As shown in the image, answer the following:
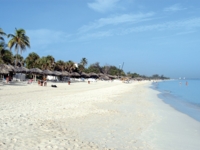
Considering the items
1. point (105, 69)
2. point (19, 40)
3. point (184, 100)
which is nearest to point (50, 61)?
point (19, 40)

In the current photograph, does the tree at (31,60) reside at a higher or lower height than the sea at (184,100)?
higher

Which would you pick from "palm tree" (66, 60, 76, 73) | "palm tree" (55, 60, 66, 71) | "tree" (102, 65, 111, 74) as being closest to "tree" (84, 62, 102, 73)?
"tree" (102, 65, 111, 74)

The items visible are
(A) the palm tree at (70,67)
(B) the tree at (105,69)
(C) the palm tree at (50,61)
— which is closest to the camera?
(C) the palm tree at (50,61)

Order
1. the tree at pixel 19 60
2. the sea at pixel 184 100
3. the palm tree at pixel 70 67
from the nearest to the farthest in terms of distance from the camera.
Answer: the sea at pixel 184 100, the tree at pixel 19 60, the palm tree at pixel 70 67

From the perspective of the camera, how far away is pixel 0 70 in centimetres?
2519

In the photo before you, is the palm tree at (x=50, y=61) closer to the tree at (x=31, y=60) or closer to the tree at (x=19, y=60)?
the tree at (x=31, y=60)

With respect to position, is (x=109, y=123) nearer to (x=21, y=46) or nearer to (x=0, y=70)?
(x=0, y=70)

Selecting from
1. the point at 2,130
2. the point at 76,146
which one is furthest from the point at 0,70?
the point at 76,146

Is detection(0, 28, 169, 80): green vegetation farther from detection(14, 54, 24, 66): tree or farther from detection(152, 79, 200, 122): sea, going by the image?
detection(152, 79, 200, 122): sea

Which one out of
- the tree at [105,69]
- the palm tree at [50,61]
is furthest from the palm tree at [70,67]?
the tree at [105,69]

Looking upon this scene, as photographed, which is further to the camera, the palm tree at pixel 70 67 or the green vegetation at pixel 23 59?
the palm tree at pixel 70 67

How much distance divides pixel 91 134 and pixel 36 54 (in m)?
58.1

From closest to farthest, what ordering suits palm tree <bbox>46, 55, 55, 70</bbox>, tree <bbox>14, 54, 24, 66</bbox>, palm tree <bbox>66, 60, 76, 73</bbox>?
→ palm tree <bbox>46, 55, 55, 70</bbox>
tree <bbox>14, 54, 24, 66</bbox>
palm tree <bbox>66, 60, 76, 73</bbox>

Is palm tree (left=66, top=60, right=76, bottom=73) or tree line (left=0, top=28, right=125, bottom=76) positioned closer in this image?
tree line (left=0, top=28, right=125, bottom=76)
